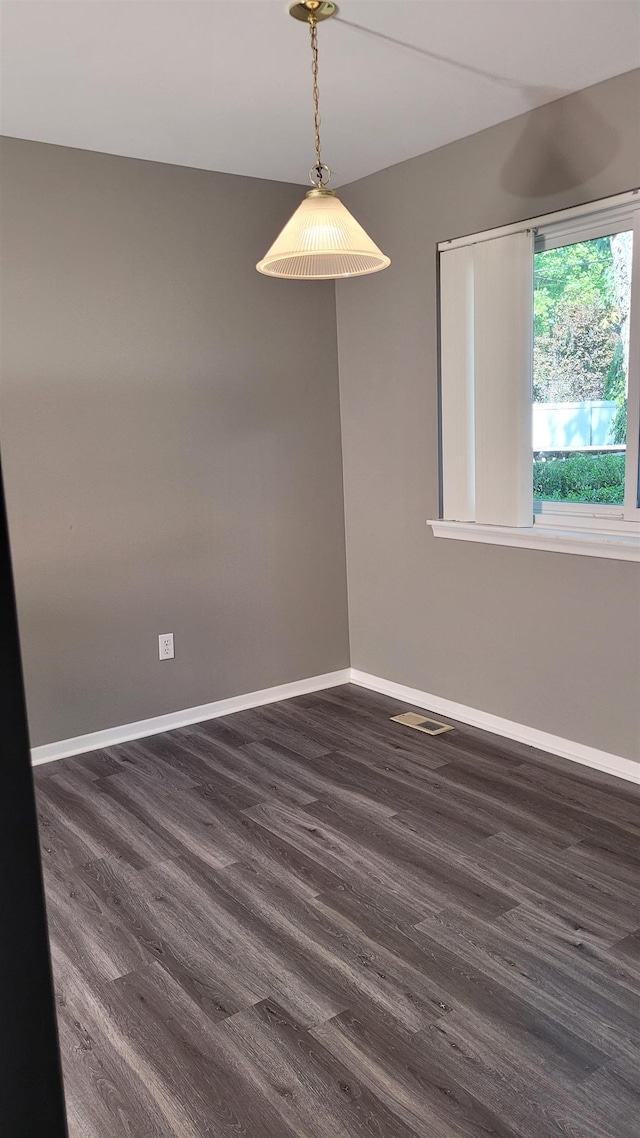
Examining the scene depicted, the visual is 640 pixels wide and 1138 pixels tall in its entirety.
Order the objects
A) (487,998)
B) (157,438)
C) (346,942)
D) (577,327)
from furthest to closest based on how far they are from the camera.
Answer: (157,438) < (577,327) < (346,942) < (487,998)

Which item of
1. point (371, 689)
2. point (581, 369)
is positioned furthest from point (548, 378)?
point (371, 689)

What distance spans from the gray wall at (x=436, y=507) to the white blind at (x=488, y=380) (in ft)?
0.40

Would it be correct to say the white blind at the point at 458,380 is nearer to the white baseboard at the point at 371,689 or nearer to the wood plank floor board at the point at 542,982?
the white baseboard at the point at 371,689

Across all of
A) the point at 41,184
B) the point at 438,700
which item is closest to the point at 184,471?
the point at 41,184

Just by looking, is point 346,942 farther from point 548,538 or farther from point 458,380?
point 458,380

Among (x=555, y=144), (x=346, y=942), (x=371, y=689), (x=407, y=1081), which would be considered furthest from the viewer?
(x=371, y=689)

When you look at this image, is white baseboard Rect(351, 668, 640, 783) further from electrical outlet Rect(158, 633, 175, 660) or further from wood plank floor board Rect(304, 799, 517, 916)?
electrical outlet Rect(158, 633, 175, 660)

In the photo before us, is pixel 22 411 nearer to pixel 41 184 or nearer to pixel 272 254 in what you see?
pixel 41 184

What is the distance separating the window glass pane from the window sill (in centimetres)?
17

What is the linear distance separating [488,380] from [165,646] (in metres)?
1.80

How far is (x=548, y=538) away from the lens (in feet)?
10.6

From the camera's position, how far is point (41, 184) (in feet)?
10.8

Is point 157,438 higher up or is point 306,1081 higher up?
point 157,438

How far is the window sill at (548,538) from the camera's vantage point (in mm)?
2990
